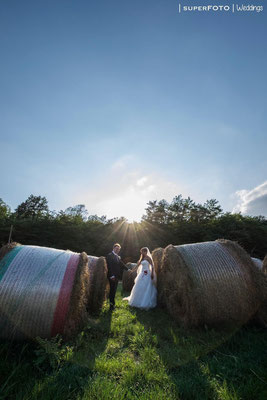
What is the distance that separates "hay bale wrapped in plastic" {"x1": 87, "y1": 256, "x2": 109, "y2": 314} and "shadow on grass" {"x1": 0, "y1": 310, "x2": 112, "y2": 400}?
2.48 metres

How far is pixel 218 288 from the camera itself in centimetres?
475

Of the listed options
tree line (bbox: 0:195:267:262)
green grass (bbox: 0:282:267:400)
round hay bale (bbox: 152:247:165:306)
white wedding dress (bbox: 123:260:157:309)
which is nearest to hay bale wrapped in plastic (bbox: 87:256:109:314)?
white wedding dress (bbox: 123:260:157:309)

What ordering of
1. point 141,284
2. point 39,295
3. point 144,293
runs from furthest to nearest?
point 141,284 < point 144,293 < point 39,295

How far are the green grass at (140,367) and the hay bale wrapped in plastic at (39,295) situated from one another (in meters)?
0.27

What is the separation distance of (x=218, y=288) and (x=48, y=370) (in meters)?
3.51

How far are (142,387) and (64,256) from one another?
2630 millimetres

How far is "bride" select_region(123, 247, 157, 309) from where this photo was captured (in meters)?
7.05

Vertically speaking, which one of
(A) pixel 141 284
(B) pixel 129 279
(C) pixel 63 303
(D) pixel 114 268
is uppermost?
(D) pixel 114 268

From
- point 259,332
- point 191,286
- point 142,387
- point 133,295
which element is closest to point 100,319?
point 133,295

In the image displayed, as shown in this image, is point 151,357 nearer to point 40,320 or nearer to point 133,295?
point 40,320

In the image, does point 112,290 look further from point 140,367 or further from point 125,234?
point 125,234

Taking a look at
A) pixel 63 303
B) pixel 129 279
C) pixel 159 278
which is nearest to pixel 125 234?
pixel 129 279

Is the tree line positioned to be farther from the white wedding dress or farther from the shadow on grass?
the shadow on grass

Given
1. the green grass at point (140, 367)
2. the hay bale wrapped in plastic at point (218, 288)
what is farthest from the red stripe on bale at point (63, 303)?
the hay bale wrapped in plastic at point (218, 288)
